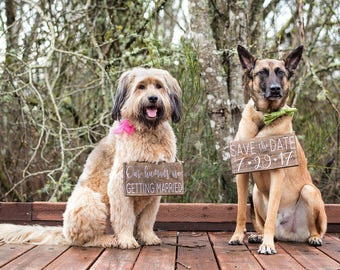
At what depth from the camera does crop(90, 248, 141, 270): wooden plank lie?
295 cm

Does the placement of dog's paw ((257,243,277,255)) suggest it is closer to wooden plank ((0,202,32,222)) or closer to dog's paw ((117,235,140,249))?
dog's paw ((117,235,140,249))

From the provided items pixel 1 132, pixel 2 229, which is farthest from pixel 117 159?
pixel 1 132

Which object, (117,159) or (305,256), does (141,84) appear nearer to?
(117,159)

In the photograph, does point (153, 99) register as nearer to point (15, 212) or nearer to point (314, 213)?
point (314, 213)

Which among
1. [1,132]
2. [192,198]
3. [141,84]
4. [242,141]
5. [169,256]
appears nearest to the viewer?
[169,256]

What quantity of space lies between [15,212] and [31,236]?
2.62 ft

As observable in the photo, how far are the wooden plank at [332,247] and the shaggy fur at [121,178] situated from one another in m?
1.22

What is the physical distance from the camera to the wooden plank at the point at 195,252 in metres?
3.00

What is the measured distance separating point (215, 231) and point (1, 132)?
2.89 metres

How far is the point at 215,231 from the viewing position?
4.49 meters

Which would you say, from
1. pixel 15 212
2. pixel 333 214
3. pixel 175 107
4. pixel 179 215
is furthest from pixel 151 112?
pixel 333 214

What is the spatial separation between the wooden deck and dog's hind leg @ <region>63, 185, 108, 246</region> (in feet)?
0.34

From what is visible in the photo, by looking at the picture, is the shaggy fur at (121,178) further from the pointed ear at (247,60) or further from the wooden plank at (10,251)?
the pointed ear at (247,60)

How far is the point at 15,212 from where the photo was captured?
4.52 metres
